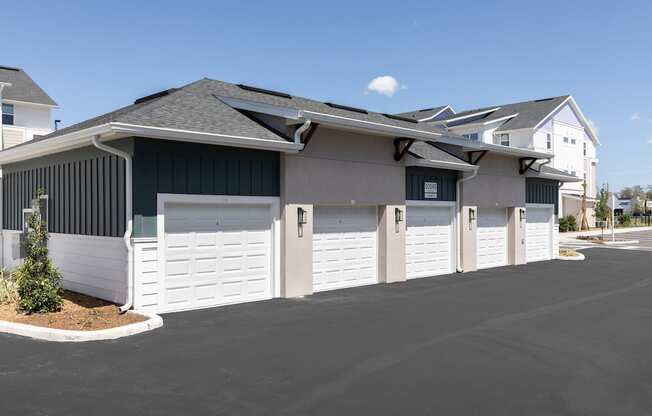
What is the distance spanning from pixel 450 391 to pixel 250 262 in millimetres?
6696

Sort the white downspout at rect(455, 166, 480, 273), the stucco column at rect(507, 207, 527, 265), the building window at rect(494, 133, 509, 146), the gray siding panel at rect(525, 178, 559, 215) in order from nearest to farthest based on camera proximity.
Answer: the white downspout at rect(455, 166, 480, 273)
the stucco column at rect(507, 207, 527, 265)
the gray siding panel at rect(525, 178, 559, 215)
the building window at rect(494, 133, 509, 146)

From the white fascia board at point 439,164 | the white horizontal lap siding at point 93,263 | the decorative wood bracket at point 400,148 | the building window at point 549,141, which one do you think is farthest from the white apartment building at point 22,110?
the building window at point 549,141

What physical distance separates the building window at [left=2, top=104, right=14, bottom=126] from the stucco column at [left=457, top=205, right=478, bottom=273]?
91.3 feet

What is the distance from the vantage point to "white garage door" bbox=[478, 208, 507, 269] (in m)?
19.3

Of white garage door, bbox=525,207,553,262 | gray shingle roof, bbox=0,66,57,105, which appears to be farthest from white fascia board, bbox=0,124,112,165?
gray shingle roof, bbox=0,66,57,105

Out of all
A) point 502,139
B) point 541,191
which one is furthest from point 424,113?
point 541,191

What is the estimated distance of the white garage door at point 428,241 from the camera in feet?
53.4

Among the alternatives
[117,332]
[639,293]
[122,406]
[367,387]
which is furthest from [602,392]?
[639,293]

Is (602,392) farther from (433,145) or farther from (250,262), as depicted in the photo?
(433,145)

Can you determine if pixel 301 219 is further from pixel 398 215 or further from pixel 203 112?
pixel 398 215

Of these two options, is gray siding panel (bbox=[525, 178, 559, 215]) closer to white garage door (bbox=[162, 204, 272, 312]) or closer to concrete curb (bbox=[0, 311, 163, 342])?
white garage door (bbox=[162, 204, 272, 312])

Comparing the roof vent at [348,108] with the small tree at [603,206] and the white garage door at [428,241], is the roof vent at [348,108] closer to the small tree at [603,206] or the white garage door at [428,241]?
the white garage door at [428,241]

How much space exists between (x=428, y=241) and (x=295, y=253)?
6.06m

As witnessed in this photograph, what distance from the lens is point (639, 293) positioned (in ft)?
45.2
